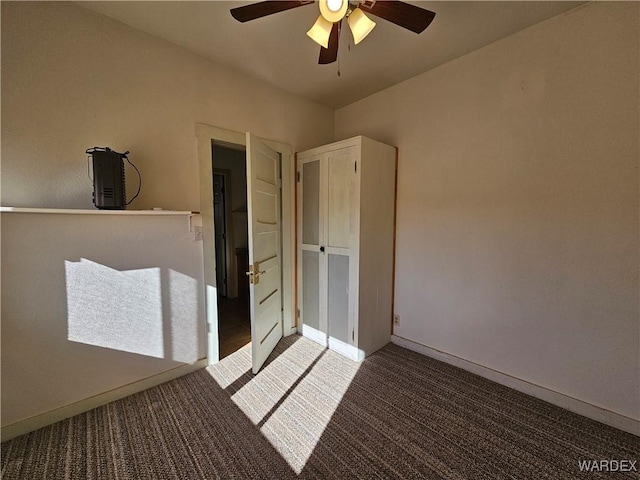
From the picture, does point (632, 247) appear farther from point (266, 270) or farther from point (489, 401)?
point (266, 270)

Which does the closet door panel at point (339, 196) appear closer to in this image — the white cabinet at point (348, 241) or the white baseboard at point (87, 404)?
the white cabinet at point (348, 241)

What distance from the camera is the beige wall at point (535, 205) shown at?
5.54ft

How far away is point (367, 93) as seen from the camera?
3.00 metres

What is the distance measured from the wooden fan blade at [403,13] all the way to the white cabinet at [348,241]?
963mm

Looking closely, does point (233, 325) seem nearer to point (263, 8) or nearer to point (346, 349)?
point (346, 349)

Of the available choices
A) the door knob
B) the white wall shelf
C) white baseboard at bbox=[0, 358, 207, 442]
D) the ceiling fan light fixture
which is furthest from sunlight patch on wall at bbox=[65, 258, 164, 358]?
the ceiling fan light fixture

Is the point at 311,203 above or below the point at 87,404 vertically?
above

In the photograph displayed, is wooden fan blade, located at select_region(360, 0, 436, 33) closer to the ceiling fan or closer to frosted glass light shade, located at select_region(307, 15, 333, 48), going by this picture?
the ceiling fan

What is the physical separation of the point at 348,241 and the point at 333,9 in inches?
66.4

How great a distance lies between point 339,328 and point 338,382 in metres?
0.56

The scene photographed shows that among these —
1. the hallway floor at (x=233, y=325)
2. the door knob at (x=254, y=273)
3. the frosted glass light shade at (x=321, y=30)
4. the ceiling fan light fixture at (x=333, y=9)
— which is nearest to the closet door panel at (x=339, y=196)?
the door knob at (x=254, y=273)

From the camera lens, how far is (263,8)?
1.42m

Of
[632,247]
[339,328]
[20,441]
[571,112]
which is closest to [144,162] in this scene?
[20,441]

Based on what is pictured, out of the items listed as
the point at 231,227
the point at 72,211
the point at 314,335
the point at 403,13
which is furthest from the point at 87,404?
the point at 403,13
